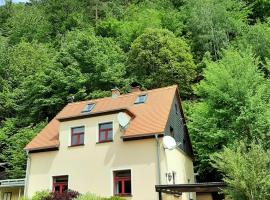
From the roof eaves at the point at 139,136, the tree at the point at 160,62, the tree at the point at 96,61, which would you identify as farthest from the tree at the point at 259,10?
the roof eaves at the point at 139,136

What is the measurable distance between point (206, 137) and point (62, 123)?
400 inches

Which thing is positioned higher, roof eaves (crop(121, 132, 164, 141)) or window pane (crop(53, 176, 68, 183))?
roof eaves (crop(121, 132, 164, 141))

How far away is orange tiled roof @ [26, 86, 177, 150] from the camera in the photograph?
2128 cm

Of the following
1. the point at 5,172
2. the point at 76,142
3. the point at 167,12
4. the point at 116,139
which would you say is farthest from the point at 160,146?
the point at 167,12

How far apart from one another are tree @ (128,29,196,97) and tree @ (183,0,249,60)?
17.5 feet

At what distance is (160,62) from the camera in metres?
36.4

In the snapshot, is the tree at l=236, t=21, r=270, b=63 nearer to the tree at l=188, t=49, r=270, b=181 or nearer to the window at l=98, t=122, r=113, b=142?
the tree at l=188, t=49, r=270, b=181

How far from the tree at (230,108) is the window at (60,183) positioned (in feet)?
33.1

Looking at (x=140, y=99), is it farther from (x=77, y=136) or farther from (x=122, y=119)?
(x=77, y=136)

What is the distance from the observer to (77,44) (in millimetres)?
40500

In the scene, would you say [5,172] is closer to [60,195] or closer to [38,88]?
[38,88]

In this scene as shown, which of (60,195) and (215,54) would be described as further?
(215,54)

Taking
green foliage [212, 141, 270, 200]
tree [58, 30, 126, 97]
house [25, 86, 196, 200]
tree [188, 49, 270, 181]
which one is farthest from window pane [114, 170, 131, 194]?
tree [58, 30, 126, 97]

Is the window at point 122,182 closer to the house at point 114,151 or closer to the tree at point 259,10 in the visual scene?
the house at point 114,151
